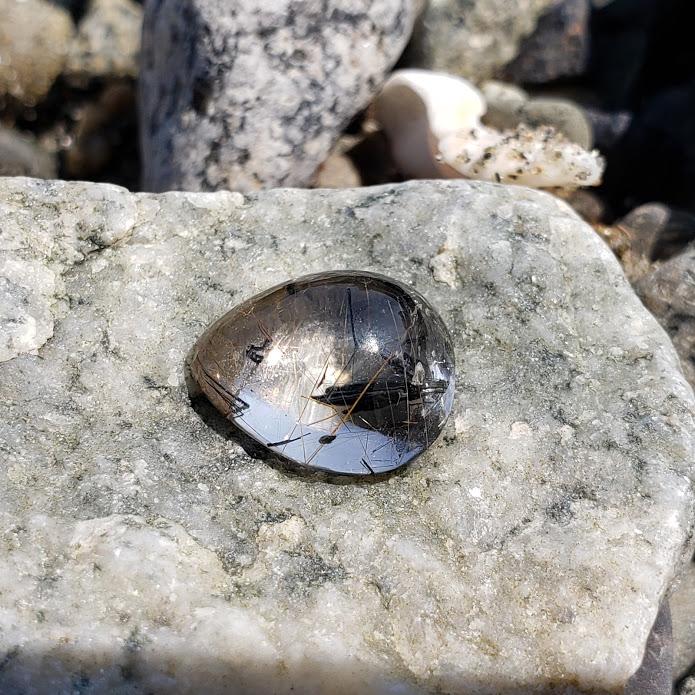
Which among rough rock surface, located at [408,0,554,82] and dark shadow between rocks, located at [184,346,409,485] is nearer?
dark shadow between rocks, located at [184,346,409,485]

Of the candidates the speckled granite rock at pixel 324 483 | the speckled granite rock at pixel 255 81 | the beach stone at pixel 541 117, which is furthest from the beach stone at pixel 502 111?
the speckled granite rock at pixel 324 483

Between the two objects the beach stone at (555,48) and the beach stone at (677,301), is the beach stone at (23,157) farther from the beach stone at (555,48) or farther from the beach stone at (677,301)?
the beach stone at (677,301)

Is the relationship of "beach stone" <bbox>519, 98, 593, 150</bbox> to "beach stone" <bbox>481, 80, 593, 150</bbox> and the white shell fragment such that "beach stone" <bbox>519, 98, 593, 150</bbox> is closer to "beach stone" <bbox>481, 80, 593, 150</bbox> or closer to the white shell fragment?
"beach stone" <bbox>481, 80, 593, 150</bbox>

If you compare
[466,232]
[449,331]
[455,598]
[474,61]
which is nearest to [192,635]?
[455,598]

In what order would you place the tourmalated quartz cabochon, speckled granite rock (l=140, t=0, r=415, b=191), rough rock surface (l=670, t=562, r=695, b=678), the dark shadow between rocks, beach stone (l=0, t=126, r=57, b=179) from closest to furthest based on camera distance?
the tourmalated quartz cabochon
the dark shadow between rocks
rough rock surface (l=670, t=562, r=695, b=678)
speckled granite rock (l=140, t=0, r=415, b=191)
beach stone (l=0, t=126, r=57, b=179)

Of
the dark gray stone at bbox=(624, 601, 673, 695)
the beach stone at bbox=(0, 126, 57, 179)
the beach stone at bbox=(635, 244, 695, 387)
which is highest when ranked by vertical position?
the beach stone at bbox=(635, 244, 695, 387)

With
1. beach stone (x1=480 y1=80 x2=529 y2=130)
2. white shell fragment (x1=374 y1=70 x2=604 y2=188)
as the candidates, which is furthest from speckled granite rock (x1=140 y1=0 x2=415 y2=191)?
beach stone (x1=480 y1=80 x2=529 y2=130)

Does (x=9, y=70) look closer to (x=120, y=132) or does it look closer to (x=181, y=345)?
(x=120, y=132)

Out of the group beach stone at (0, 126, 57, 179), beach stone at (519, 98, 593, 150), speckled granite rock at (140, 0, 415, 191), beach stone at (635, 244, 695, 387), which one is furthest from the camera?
beach stone at (0, 126, 57, 179)
